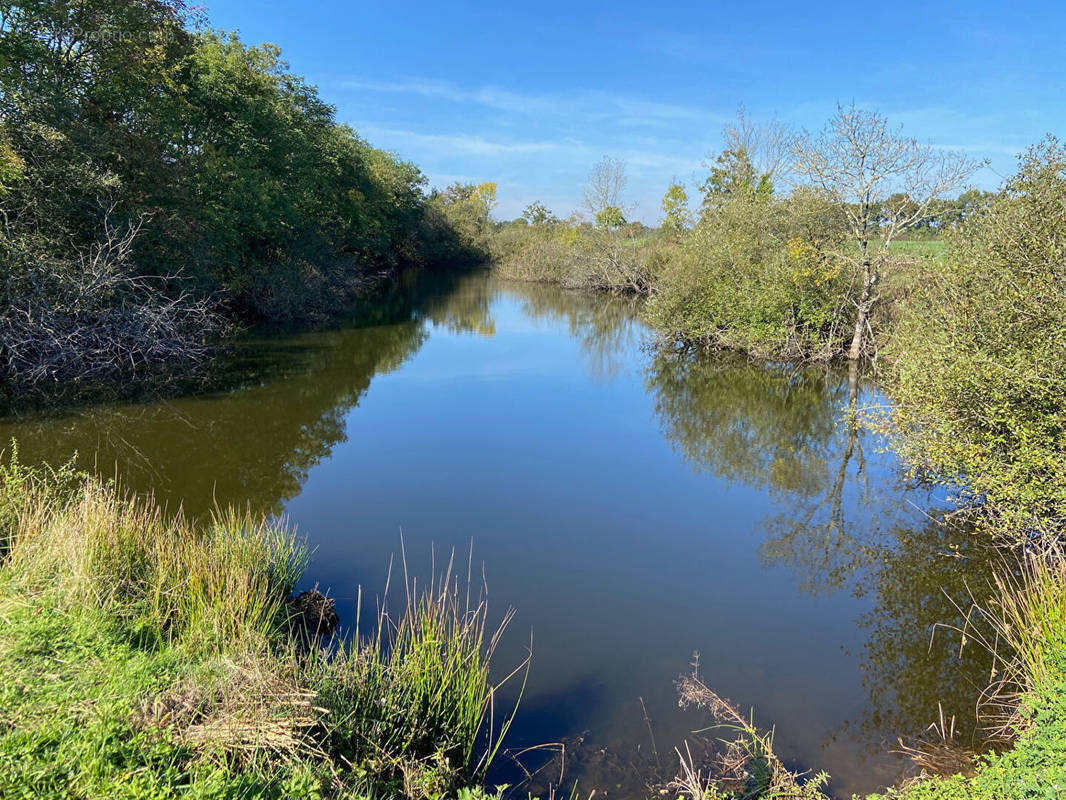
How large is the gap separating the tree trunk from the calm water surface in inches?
52.7

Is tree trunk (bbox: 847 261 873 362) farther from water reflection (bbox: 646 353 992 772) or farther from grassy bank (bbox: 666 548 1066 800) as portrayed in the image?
grassy bank (bbox: 666 548 1066 800)

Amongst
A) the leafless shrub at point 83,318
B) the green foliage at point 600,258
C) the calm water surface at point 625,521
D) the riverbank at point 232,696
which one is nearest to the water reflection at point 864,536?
the calm water surface at point 625,521

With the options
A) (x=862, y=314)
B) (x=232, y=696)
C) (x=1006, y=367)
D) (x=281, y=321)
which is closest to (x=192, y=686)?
(x=232, y=696)

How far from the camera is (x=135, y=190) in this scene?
15602mm

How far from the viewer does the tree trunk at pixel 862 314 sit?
55.2 ft

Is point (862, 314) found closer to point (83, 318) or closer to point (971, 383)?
point (971, 383)

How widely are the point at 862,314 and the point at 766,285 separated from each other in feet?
8.54

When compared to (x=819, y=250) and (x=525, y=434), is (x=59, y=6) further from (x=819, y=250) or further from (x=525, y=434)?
(x=819, y=250)

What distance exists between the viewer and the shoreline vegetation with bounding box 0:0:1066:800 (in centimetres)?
343

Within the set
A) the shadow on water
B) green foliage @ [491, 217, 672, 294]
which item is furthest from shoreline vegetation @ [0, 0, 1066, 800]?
green foliage @ [491, 217, 672, 294]

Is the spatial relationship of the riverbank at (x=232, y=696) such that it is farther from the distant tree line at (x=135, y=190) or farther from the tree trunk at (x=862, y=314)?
the tree trunk at (x=862, y=314)

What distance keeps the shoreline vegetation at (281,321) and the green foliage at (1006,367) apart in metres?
0.03

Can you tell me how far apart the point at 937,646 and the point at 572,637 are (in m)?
3.34

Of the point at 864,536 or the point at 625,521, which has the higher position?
the point at 864,536
